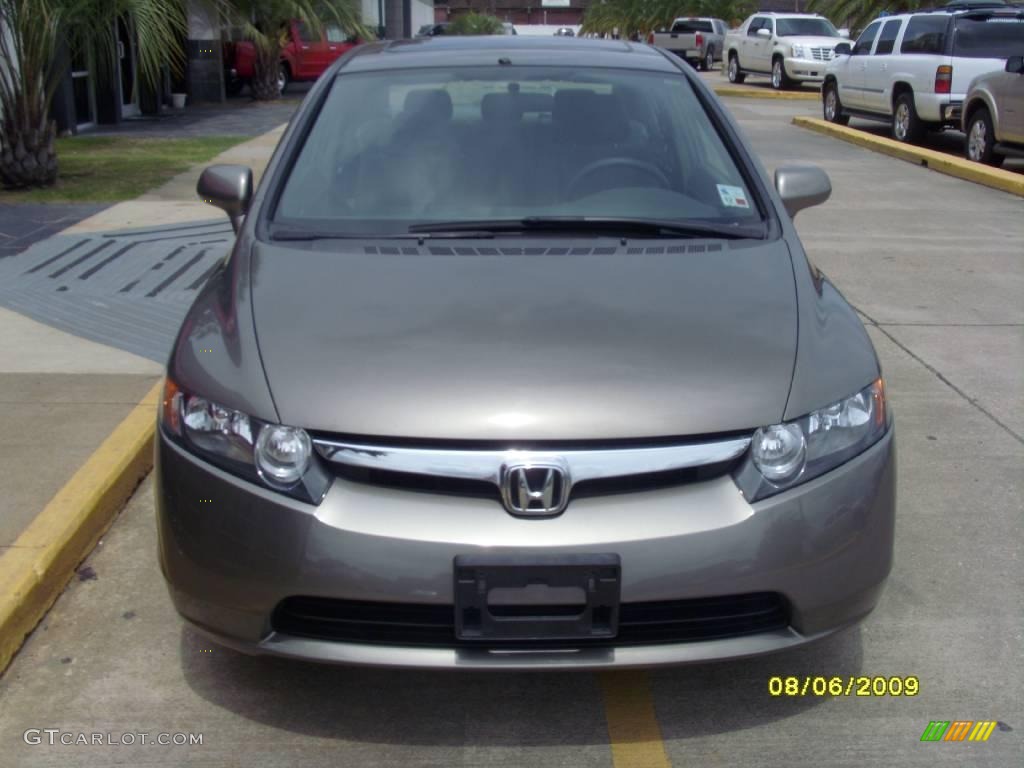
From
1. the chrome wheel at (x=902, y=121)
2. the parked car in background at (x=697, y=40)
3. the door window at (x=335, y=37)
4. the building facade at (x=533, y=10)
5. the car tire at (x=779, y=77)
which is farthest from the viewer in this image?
the building facade at (x=533, y=10)

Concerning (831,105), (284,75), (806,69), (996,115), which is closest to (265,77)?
(284,75)

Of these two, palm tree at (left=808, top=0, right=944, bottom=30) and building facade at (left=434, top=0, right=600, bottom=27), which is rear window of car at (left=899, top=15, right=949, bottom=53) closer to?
palm tree at (left=808, top=0, right=944, bottom=30)

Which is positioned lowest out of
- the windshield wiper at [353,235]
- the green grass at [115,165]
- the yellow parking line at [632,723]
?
the yellow parking line at [632,723]

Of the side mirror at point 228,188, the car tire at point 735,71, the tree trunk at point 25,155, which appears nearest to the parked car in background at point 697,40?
the car tire at point 735,71

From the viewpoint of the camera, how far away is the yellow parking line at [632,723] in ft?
10.6

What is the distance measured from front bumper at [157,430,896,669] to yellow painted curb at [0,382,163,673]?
0.87 meters

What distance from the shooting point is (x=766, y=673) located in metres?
3.60

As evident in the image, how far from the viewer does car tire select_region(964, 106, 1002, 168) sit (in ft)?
47.8

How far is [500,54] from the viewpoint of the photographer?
15.8ft

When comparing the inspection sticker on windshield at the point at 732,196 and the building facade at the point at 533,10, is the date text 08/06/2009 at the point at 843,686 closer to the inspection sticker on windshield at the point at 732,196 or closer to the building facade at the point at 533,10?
the inspection sticker on windshield at the point at 732,196

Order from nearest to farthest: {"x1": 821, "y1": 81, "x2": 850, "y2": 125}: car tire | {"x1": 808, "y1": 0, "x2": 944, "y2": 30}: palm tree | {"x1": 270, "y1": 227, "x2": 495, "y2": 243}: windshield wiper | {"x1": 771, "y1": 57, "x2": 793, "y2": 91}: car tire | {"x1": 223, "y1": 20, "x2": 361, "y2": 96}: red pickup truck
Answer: {"x1": 270, "y1": 227, "x2": 495, "y2": 243}: windshield wiper < {"x1": 821, "y1": 81, "x2": 850, "y2": 125}: car tire < {"x1": 223, "y1": 20, "x2": 361, "y2": 96}: red pickup truck < {"x1": 771, "y1": 57, "x2": 793, "y2": 91}: car tire < {"x1": 808, "y1": 0, "x2": 944, "y2": 30}: palm tree

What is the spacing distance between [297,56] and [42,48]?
661 inches

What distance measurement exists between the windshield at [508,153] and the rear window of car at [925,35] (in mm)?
13186

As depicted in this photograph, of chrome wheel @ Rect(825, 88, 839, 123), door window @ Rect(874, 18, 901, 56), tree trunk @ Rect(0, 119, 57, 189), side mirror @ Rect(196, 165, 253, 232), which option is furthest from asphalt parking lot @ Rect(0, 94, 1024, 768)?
chrome wheel @ Rect(825, 88, 839, 123)
